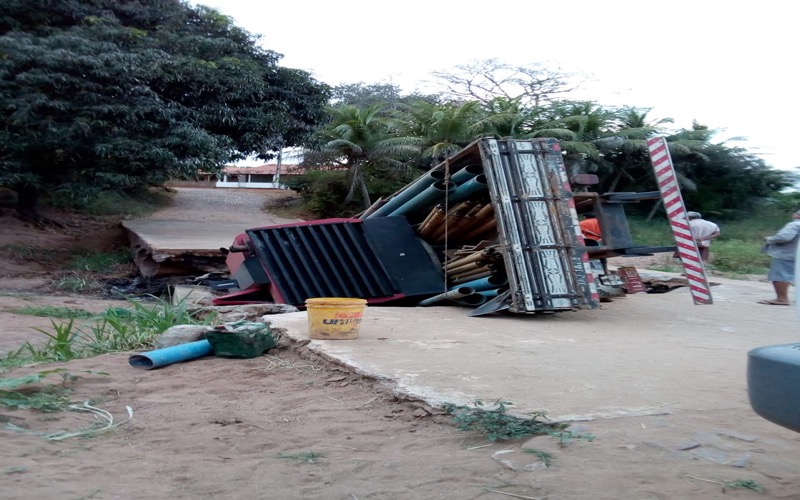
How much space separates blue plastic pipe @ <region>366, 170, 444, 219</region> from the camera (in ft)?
33.0

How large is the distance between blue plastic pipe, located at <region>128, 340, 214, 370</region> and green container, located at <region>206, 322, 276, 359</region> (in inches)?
4.5

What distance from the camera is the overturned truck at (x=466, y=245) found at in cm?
881


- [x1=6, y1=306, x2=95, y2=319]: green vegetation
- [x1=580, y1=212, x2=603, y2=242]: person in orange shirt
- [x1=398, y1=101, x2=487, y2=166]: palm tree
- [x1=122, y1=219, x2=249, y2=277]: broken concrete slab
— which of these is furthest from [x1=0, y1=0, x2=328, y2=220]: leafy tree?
[x1=580, y1=212, x2=603, y2=242]: person in orange shirt

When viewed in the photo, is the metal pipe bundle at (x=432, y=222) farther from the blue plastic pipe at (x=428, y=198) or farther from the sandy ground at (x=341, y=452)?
Answer: the sandy ground at (x=341, y=452)

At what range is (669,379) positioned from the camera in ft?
17.2

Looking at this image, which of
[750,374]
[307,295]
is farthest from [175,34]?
[750,374]

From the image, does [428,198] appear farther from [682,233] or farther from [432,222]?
[682,233]

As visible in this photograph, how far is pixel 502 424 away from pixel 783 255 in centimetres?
778

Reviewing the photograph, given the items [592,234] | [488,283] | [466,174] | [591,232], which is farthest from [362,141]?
[488,283]

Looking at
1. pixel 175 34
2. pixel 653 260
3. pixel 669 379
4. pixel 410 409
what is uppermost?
pixel 175 34

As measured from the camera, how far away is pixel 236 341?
6.12 meters

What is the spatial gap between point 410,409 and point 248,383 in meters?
1.45

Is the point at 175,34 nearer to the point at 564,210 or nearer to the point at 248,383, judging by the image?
the point at 564,210

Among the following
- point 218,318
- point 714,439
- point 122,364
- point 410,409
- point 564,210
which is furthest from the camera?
point 564,210
